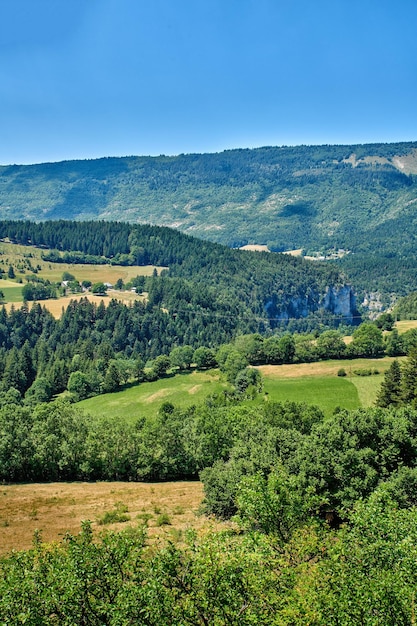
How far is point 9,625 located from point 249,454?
34.7m

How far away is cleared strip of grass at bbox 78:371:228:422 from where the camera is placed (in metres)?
118

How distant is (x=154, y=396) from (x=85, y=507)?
246 ft

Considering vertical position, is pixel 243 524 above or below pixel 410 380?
above

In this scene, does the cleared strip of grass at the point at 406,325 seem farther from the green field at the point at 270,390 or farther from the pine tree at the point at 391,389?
the pine tree at the point at 391,389

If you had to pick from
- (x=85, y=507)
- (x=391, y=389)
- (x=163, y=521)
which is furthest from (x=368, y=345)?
(x=163, y=521)

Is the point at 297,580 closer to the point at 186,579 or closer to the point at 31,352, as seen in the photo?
the point at 186,579

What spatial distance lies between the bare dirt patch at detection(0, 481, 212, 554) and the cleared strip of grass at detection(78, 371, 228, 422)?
5039 cm

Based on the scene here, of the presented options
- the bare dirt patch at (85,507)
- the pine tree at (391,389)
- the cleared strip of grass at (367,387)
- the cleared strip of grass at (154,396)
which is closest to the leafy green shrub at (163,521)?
the bare dirt patch at (85,507)

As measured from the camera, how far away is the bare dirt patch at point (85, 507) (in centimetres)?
4612

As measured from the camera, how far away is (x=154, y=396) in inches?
5034

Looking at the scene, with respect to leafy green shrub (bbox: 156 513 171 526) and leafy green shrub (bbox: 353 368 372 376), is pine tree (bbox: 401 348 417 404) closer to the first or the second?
leafy green shrub (bbox: 353 368 372 376)

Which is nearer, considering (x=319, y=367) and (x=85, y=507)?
(x=85, y=507)

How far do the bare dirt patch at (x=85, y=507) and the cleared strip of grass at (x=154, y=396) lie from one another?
50.4 metres

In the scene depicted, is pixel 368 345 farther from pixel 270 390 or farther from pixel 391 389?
pixel 391 389
